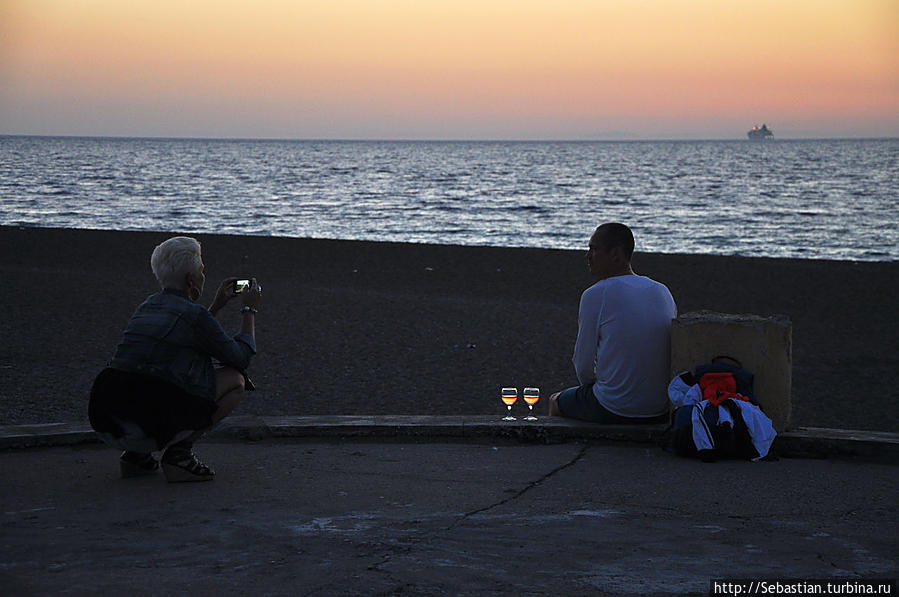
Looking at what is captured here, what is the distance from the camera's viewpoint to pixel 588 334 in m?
6.04

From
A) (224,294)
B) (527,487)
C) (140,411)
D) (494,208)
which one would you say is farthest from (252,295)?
(494,208)

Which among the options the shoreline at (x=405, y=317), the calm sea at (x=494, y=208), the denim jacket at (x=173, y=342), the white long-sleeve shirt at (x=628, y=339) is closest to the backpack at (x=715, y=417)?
the white long-sleeve shirt at (x=628, y=339)

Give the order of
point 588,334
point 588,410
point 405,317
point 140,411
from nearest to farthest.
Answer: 1. point 140,411
2. point 588,334
3. point 588,410
4. point 405,317

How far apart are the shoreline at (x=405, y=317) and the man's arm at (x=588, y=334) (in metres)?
2.29

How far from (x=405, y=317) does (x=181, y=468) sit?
7.87 meters

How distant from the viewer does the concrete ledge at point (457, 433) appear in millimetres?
5941

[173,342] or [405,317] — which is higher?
[173,342]

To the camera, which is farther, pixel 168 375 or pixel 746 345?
pixel 746 345

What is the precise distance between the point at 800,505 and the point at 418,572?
201 centimetres

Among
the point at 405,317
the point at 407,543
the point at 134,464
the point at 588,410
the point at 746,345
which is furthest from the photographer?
the point at 405,317

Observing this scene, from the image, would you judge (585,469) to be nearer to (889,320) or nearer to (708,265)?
(889,320)

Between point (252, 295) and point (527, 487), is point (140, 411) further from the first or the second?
point (527, 487)

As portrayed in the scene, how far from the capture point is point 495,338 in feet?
38.4

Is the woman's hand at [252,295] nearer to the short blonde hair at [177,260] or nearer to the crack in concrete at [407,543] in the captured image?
the short blonde hair at [177,260]
